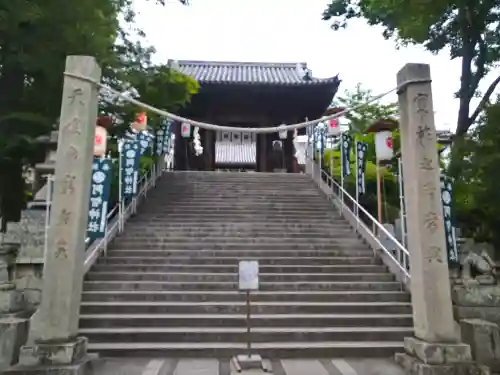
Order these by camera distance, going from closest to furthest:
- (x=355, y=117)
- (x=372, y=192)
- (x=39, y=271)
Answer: (x=39, y=271), (x=372, y=192), (x=355, y=117)

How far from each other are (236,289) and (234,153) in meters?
15.4

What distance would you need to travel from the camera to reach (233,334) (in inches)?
268

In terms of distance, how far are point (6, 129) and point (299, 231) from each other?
6963 millimetres

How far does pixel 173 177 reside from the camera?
15719mm

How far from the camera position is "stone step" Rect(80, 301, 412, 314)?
746cm

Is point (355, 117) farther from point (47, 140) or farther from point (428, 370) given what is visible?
point (428, 370)

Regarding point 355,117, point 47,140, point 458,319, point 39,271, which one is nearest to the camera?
point 458,319

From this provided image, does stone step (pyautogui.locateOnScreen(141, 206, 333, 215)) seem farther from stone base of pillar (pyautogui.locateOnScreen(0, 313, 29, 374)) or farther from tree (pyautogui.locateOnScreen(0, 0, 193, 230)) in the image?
stone base of pillar (pyautogui.locateOnScreen(0, 313, 29, 374))

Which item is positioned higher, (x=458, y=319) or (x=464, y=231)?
(x=464, y=231)

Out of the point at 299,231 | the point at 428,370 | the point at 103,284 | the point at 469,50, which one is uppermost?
the point at 469,50

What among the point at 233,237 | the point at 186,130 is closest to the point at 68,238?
the point at 233,237

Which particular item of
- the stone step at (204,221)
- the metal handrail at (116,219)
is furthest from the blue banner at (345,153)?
the metal handrail at (116,219)

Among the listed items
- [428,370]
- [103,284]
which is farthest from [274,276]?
[428,370]

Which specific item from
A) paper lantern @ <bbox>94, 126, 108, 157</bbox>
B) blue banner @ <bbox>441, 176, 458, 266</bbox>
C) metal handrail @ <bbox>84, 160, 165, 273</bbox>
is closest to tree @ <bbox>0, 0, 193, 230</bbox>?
paper lantern @ <bbox>94, 126, 108, 157</bbox>
